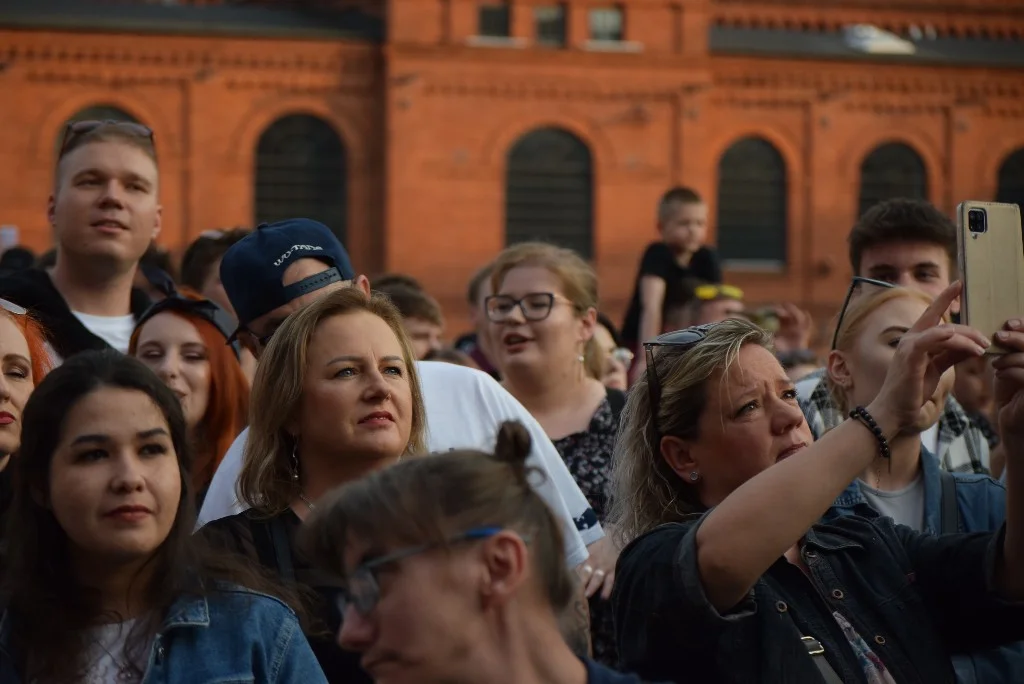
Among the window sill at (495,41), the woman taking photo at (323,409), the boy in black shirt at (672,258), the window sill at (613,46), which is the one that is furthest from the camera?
the window sill at (613,46)

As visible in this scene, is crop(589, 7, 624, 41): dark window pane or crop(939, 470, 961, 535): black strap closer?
crop(939, 470, 961, 535): black strap

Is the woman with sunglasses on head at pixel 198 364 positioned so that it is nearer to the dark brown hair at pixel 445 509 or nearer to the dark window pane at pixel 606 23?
the dark brown hair at pixel 445 509

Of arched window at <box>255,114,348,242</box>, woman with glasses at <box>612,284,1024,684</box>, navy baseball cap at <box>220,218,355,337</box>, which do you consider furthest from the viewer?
arched window at <box>255,114,348,242</box>

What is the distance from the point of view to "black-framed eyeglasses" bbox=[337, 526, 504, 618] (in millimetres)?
2965

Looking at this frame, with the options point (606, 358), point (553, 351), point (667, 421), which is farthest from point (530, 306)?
point (667, 421)

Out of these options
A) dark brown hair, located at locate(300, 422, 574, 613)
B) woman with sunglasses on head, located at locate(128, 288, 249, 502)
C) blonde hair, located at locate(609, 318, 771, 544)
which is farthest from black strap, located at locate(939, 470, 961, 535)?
woman with sunglasses on head, located at locate(128, 288, 249, 502)

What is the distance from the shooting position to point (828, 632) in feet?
12.9

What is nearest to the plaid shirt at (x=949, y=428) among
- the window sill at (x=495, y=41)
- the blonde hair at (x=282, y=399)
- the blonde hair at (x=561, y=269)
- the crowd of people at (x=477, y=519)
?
the crowd of people at (x=477, y=519)

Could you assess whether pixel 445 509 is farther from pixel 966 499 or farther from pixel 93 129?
pixel 93 129

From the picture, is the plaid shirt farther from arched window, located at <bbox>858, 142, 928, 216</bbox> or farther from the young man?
arched window, located at <bbox>858, 142, 928, 216</bbox>

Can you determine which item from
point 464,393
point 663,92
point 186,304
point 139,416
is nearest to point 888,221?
point 464,393

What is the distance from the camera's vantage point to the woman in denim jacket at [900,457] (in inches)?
209

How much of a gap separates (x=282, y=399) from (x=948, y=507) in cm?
219

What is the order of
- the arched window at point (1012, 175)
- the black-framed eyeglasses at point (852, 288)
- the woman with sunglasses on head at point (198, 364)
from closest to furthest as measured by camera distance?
the black-framed eyeglasses at point (852, 288) → the woman with sunglasses on head at point (198, 364) → the arched window at point (1012, 175)
